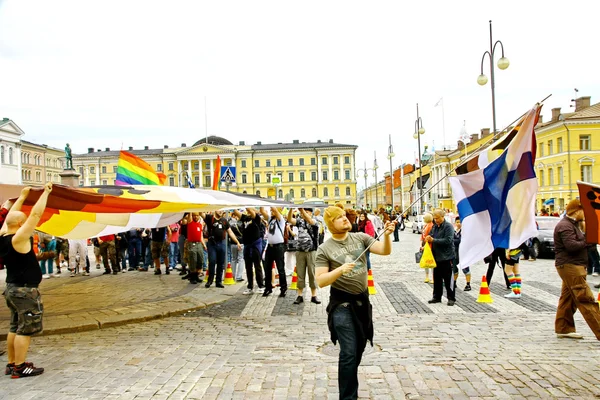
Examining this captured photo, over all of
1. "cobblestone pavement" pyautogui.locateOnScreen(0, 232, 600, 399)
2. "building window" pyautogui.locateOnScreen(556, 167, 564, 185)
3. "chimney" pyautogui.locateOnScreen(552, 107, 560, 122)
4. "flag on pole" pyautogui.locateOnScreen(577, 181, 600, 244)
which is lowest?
"cobblestone pavement" pyautogui.locateOnScreen(0, 232, 600, 399)

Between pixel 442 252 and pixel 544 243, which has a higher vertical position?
pixel 442 252

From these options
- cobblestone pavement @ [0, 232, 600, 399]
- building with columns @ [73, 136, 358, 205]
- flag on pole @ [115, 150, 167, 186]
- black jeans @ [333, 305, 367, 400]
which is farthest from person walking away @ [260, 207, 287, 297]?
building with columns @ [73, 136, 358, 205]

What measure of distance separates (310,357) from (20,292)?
11.5 ft

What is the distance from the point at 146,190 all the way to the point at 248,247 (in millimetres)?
3420

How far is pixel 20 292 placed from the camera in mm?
6133

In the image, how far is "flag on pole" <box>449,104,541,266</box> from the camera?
6301 mm

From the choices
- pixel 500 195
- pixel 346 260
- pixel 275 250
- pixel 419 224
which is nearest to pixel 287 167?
pixel 419 224

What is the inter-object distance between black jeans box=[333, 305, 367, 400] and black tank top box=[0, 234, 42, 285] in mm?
3725

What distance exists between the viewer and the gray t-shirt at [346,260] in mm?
4840

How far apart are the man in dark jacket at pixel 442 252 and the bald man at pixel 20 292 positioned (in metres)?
6.82

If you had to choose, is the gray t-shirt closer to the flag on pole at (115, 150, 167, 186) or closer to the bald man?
the bald man

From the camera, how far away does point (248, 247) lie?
12008mm

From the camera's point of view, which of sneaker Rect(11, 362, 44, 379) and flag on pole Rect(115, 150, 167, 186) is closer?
sneaker Rect(11, 362, 44, 379)

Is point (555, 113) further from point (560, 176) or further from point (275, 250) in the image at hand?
point (275, 250)
